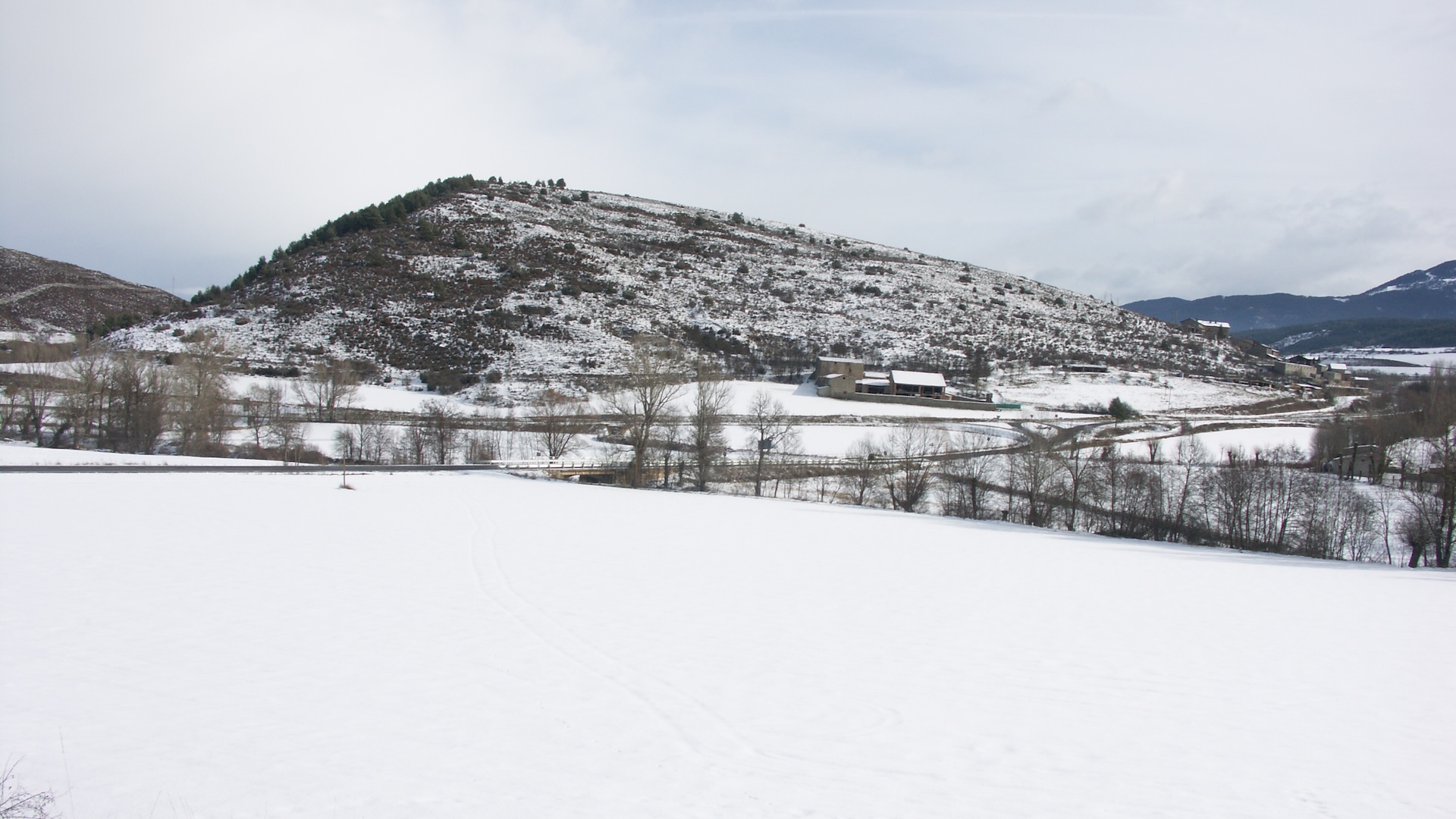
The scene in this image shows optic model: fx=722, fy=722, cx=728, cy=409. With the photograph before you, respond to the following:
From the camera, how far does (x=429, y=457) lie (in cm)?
4909

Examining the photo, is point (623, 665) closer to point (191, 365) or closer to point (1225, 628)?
point (1225, 628)

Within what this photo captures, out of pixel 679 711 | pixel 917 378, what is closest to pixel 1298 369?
pixel 917 378

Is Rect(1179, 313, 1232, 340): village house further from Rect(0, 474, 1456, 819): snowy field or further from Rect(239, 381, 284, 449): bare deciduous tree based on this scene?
Rect(239, 381, 284, 449): bare deciduous tree

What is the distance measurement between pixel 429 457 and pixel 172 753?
44.3 metres

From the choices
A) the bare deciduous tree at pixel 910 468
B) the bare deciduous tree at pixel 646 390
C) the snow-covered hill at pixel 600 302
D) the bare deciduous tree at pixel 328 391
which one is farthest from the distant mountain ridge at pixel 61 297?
the bare deciduous tree at pixel 910 468

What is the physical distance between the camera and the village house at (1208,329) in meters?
131

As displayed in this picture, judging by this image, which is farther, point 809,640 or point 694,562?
point 694,562

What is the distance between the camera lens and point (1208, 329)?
445 ft

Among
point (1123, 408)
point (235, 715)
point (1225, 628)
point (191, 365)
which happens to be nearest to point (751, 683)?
point (235, 715)

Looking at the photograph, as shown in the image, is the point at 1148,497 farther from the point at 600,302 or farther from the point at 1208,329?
the point at 1208,329

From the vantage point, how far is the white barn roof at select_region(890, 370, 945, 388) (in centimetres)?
7725

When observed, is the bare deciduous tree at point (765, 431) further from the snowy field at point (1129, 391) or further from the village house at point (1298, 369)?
the village house at point (1298, 369)

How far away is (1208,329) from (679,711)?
157 m

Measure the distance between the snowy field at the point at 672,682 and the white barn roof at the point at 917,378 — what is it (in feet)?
188
